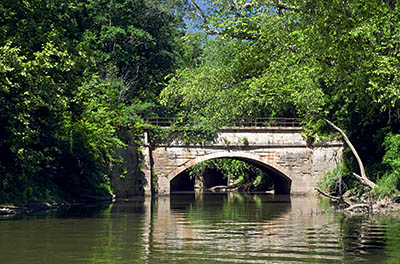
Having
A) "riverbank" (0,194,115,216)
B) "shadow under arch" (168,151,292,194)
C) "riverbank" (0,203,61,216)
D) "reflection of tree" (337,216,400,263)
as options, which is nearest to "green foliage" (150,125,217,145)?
"shadow under arch" (168,151,292,194)

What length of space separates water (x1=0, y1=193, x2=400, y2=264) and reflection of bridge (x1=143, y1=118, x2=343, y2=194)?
61.5 feet

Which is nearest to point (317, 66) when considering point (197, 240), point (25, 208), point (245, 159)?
point (197, 240)

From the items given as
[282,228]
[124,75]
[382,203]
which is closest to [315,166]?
[124,75]

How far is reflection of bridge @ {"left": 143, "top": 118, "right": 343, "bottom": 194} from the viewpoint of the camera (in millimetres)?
35344

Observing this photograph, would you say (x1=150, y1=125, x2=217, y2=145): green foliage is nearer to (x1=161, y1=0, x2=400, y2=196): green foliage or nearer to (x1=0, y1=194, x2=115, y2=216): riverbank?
(x1=161, y1=0, x2=400, y2=196): green foliage

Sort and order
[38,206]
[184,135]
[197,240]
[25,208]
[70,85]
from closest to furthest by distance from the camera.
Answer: [197,240] < [70,85] < [25,208] < [38,206] < [184,135]

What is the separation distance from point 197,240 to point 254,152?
24489 mm

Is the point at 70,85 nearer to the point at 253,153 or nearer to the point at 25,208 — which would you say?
the point at 25,208

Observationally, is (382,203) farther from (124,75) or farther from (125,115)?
(124,75)

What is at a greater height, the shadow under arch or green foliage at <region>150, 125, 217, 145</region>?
green foliage at <region>150, 125, 217, 145</region>

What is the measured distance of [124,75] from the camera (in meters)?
43.0

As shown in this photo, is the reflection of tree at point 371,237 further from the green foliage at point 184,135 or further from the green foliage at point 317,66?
the green foliage at point 184,135

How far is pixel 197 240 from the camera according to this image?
36.7 ft

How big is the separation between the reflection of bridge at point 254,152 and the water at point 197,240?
61.5ft
